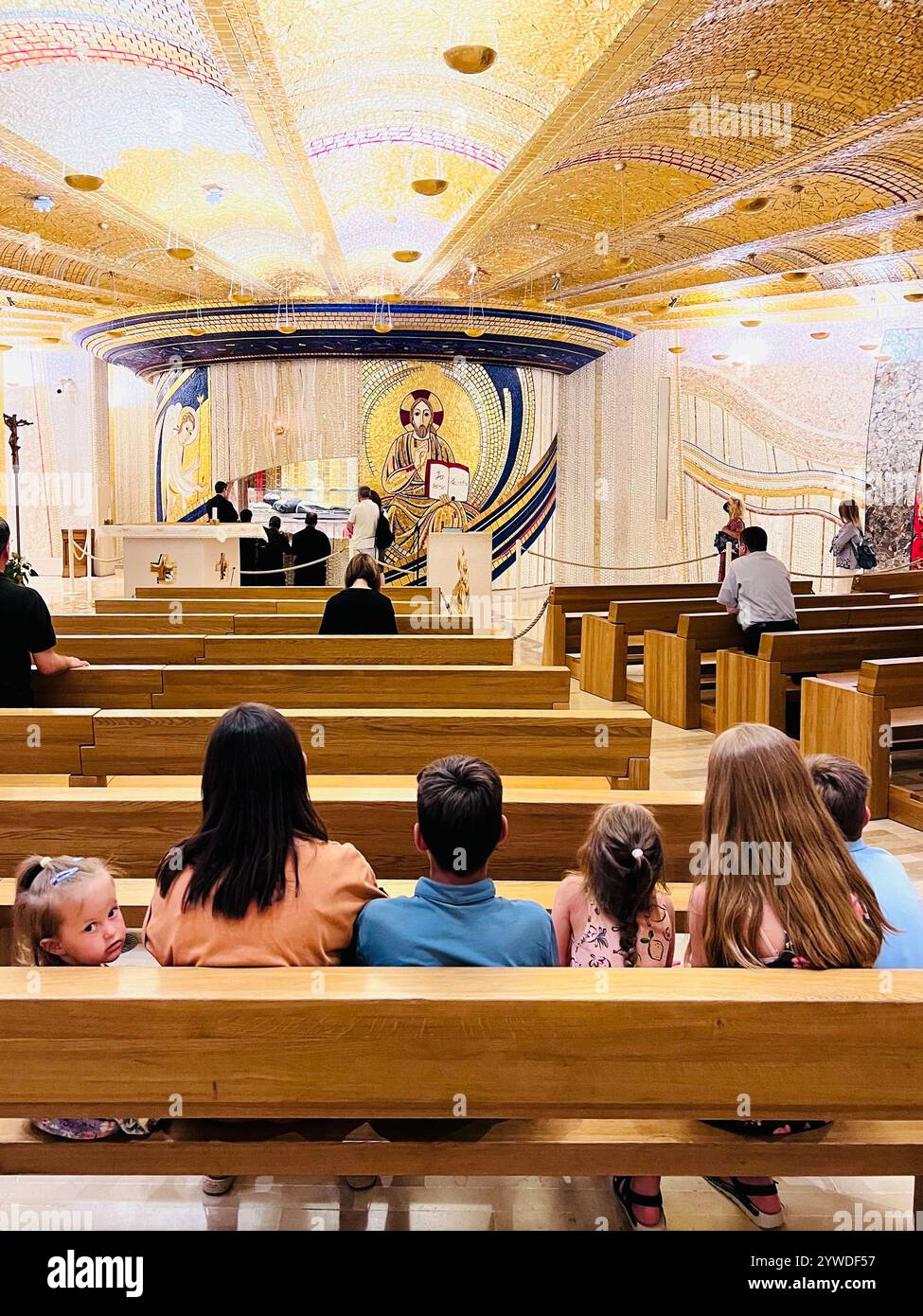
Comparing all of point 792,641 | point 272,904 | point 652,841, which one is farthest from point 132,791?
→ point 792,641

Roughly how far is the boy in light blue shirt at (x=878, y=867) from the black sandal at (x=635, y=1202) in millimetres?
707

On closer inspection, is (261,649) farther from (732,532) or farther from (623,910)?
(732,532)

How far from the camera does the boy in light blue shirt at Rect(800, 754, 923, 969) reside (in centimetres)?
233

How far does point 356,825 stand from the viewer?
312 cm

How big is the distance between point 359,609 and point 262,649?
2.48 ft

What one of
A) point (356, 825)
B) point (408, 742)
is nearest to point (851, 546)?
point (408, 742)

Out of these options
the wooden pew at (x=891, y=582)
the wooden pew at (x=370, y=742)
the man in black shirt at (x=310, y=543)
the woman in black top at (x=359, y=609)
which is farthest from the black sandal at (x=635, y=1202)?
the man in black shirt at (x=310, y=543)

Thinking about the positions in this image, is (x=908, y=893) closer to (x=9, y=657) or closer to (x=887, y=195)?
(x=9, y=657)

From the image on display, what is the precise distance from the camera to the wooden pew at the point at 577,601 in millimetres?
9953

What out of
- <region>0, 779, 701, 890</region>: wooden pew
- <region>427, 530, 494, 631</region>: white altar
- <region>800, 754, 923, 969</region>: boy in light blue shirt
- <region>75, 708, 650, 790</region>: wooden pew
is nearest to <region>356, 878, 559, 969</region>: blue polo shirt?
<region>800, 754, 923, 969</region>: boy in light blue shirt

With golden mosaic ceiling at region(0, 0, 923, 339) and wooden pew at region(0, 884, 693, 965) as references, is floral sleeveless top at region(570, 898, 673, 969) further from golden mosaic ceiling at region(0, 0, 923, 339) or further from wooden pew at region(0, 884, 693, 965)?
golden mosaic ceiling at region(0, 0, 923, 339)

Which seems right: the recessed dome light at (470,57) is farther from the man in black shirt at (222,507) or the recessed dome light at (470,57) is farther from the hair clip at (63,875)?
the man in black shirt at (222,507)

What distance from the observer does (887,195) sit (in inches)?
372
